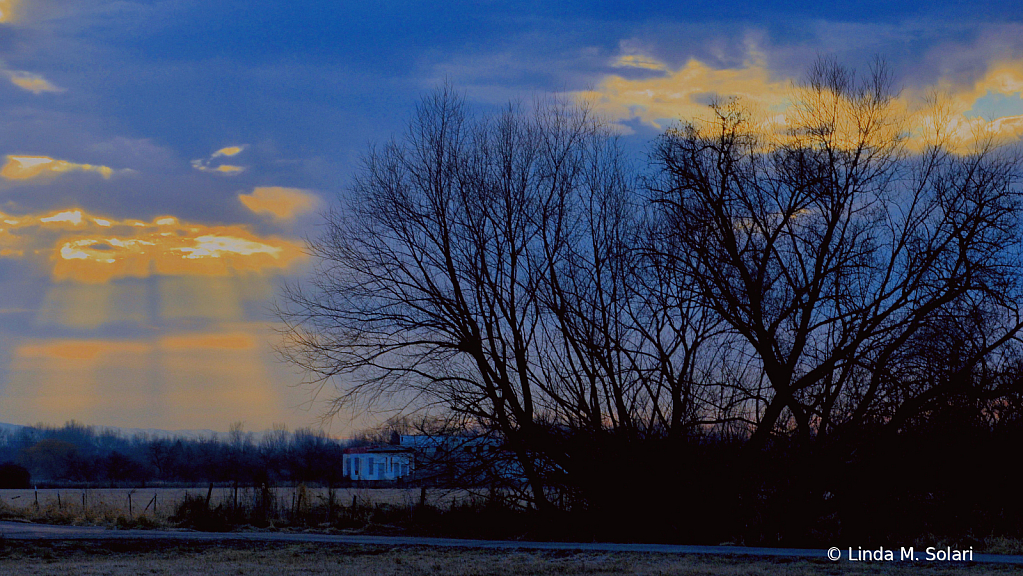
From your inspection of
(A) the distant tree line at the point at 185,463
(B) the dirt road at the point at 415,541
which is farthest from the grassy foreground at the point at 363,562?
(A) the distant tree line at the point at 185,463

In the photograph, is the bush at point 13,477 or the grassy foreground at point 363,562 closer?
the grassy foreground at point 363,562

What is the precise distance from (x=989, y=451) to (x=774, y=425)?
496 cm

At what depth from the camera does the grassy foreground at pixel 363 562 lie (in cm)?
1419

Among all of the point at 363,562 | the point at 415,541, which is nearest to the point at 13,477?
the point at 415,541

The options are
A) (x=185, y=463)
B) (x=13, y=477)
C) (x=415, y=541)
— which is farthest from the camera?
(x=185, y=463)

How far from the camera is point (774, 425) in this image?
21.3 metres

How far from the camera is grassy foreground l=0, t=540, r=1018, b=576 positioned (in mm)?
14191

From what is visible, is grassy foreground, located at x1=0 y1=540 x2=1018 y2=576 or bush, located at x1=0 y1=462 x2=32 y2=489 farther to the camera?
bush, located at x1=0 y1=462 x2=32 y2=489

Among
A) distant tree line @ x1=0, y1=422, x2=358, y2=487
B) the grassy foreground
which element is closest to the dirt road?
the grassy foreground

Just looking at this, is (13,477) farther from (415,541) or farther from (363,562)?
(363,562)

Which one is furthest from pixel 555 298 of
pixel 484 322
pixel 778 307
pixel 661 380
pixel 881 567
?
pixel 881 567

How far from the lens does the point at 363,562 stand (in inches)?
658

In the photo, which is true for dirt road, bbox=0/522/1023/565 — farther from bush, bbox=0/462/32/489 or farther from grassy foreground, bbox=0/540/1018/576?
bush, bbox=0/462/32/489

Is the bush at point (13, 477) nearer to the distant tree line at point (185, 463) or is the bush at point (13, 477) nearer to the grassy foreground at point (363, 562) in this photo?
the distant tree line at point (185, 463)
